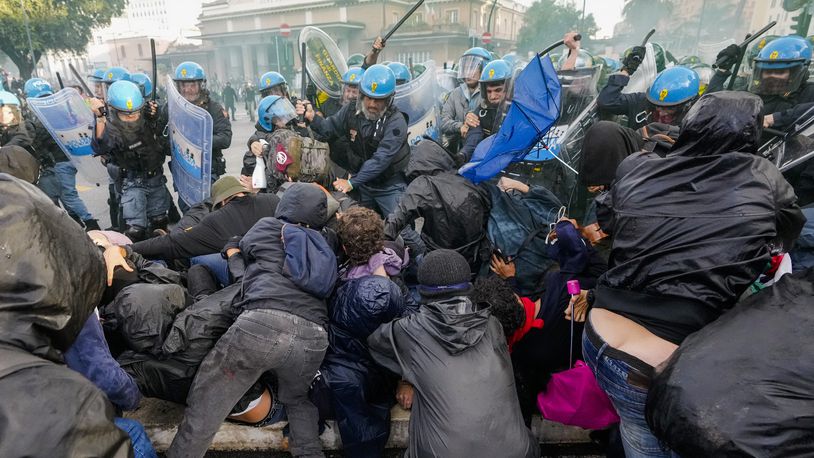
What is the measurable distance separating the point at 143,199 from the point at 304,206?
9.78 ft

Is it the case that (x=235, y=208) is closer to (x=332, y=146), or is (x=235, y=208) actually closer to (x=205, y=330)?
(x=205, y=330)

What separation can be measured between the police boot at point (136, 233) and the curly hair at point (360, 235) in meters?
2.69

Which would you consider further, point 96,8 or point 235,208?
point 96,8

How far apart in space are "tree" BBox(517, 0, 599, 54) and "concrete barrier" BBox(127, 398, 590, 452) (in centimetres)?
4338

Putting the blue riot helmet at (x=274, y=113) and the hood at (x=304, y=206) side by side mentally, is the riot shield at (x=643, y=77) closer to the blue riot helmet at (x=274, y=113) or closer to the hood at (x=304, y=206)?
the blue riot helmet at (x=274, y=113)

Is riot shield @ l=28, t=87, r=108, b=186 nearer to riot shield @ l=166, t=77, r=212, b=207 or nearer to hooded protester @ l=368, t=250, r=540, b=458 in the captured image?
riot shield @ l=166, t=77, r=212, b=207

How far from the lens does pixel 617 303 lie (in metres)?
1.68

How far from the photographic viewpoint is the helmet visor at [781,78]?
406cm

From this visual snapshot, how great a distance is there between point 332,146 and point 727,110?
390 cm

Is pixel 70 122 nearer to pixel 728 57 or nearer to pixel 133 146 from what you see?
pixel 133 146

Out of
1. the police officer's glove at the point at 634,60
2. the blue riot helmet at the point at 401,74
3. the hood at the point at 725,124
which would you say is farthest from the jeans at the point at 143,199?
the police officer's glove at the point at 634,60

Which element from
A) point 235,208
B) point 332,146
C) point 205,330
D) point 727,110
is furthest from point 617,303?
point 332,146

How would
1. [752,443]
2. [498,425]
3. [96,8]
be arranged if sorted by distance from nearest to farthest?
[752,443] < [498,425] < [96,8]

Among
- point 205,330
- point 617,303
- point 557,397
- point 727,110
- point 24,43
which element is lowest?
point 557,397
